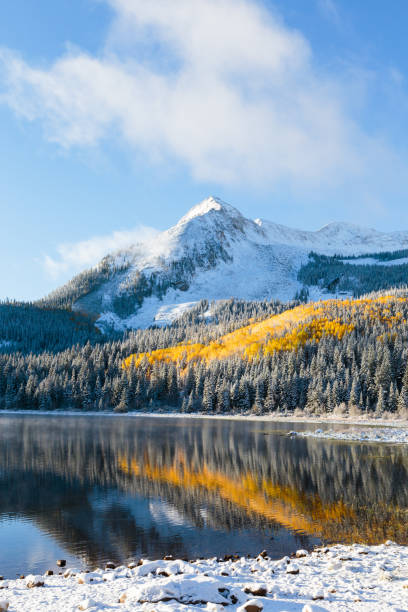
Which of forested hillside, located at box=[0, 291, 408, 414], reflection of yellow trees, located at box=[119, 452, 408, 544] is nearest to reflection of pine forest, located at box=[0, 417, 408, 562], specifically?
reflection of yellow trees, located at box=[119, 452, 408, 544]

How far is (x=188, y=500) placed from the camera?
30.8m

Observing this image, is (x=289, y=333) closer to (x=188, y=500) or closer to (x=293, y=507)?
(x=188, y=500)

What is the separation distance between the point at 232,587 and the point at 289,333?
155978 mm

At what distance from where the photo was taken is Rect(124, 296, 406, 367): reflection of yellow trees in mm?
156375

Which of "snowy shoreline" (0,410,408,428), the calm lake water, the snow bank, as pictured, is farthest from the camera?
"snowy shoreline" (0,410,408,428)

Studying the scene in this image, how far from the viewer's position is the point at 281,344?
507 feet

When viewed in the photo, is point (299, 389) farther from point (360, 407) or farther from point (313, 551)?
point (313, 551)

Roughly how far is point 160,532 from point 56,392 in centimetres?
12392

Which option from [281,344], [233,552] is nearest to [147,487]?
[233,552]

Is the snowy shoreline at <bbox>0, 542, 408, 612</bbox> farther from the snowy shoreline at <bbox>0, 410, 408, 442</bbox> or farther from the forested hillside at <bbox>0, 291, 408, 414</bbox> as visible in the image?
the forested hillside at <bbox>0, 291, 408, 414</bbox>

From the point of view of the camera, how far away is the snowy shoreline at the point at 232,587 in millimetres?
12680

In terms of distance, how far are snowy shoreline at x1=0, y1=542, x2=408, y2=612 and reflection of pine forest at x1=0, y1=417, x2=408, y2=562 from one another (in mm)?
5161

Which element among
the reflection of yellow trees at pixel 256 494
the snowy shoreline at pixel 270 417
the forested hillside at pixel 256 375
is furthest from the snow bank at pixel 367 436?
the forested hillside at pixel 256 375

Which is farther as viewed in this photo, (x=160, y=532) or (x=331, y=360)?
(x=331, y=360)
